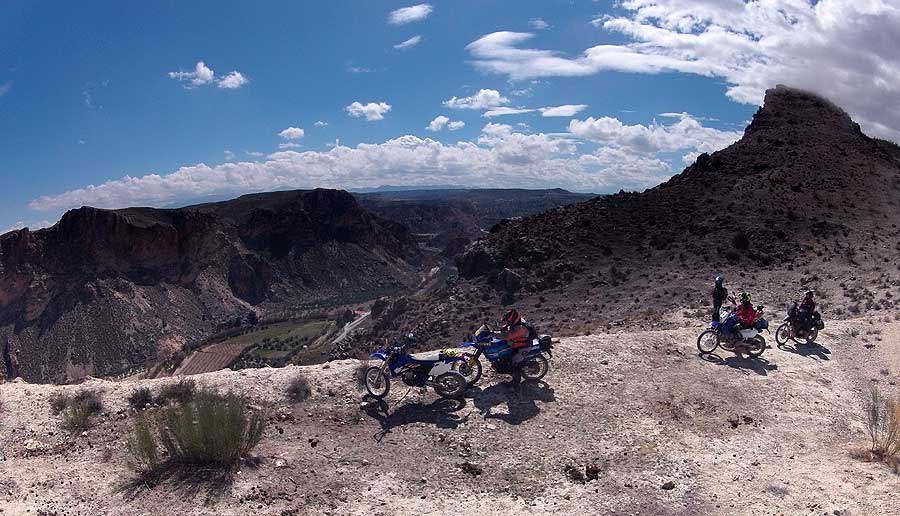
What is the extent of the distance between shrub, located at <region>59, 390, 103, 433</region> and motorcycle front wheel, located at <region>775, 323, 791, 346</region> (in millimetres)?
13908

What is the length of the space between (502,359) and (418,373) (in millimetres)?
1541

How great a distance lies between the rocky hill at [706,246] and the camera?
23406 millimetres

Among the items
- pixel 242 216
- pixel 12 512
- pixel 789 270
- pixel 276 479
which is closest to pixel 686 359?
Answer: pixel 276 479

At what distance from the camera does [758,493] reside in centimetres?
712

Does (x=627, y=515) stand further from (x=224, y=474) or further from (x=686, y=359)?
(x=686, y=359)

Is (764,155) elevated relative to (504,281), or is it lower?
elevated

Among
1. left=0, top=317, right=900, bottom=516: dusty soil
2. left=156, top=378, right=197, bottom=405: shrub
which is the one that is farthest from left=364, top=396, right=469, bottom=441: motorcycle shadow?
left=156, top=378, right=197, bottom=405: shrub

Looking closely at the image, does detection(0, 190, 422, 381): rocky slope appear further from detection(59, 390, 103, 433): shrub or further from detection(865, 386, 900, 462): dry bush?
detection(865, 386, 900, 462): dry bush

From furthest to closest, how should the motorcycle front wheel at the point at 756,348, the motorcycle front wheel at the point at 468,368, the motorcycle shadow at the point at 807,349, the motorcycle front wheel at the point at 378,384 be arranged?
the motorcycle shadow at the point at 807,349 < the motorcycle front wheel at the point at 756,348 < the motorcycle front wheel at the point at 468,368 < the motorcycle front wheel at the point at 378,384

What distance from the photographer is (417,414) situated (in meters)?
8.86

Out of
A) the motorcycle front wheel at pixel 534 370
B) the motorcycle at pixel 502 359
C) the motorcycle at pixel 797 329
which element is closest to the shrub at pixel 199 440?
the motorcycle at pixel 502 359

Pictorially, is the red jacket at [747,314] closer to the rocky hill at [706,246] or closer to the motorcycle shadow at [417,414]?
the rocky hill at [706,246]

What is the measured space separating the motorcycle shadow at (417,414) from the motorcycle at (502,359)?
687mm

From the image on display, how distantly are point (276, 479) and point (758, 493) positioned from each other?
236 inches
